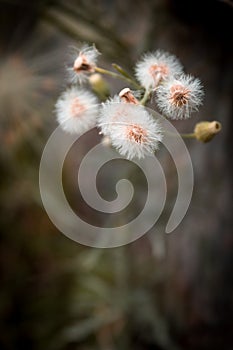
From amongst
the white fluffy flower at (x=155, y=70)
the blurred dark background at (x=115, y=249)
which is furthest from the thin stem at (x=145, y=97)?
the blurred dark background at (x=115, y=249)

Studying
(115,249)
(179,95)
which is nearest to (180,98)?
(179,95)

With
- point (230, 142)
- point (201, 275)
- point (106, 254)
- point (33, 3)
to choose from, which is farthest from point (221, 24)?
point (106, 254)

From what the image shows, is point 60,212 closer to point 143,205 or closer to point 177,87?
point 143,205

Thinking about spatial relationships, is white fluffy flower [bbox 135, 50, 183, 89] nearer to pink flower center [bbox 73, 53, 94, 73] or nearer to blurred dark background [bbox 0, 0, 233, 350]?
pink flower center [bbox 73, 53, 94, 73]

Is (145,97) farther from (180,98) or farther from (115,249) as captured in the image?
(115,249)

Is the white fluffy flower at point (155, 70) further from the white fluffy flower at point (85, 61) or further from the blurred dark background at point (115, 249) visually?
the blurred dark background at point (115, 249)
